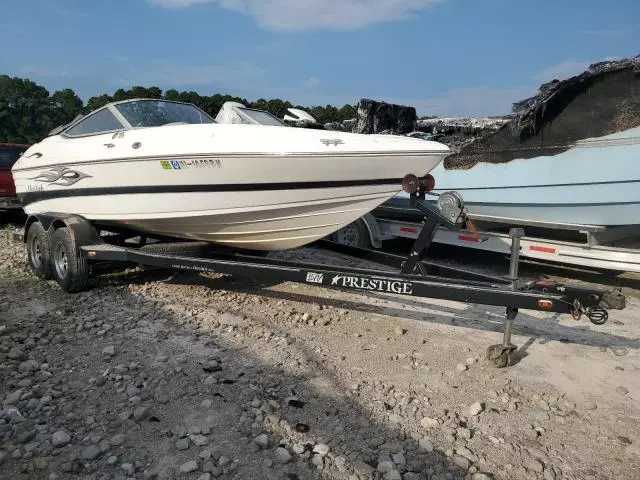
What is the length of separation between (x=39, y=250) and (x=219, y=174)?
285cm

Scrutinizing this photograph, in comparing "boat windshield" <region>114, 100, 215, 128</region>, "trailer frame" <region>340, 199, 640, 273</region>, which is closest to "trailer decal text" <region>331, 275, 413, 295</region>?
"trailer frame" <region>340, 199, 640, 273</region>

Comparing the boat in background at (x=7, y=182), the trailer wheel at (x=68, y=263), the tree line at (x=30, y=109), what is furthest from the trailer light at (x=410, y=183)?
the tree line at (x=30, y=109)

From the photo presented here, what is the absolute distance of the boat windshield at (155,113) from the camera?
16.9ft

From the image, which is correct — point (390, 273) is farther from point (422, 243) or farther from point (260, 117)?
point (260, 117)

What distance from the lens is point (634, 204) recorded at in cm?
514

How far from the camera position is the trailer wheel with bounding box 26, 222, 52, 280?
18.1 feet

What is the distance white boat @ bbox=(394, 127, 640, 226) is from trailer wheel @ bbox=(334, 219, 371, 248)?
1.37 m

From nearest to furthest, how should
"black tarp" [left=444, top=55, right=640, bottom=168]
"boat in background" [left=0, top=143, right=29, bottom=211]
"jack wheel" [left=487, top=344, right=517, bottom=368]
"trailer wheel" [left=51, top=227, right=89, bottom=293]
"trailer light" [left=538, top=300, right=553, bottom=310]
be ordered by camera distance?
"trailer light" [left=538, top=300, right=553, bottom=310] → "jack wheel" [left=487, top=344, right=517, bottom=368] → "trailer wheel" [left=51, top=227, right=89, bottom=293] → "black tarp" [left=444, top=55, right=640, bottom=168] → "boat in background" [left=0, top=143, right=29, bottom=211]

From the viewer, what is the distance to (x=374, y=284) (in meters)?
3.67

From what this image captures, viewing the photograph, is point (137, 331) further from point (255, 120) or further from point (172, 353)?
point (255, 120)

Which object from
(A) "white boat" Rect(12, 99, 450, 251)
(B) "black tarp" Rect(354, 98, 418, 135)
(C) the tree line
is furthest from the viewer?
(C) the tree line

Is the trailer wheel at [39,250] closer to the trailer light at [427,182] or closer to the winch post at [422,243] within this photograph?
the winch post at [422,243]

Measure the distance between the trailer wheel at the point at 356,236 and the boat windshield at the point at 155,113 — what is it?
96.4 inches

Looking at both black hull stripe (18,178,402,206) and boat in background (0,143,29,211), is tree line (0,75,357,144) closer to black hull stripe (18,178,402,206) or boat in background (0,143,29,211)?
boat in background (0,143,29,211)
